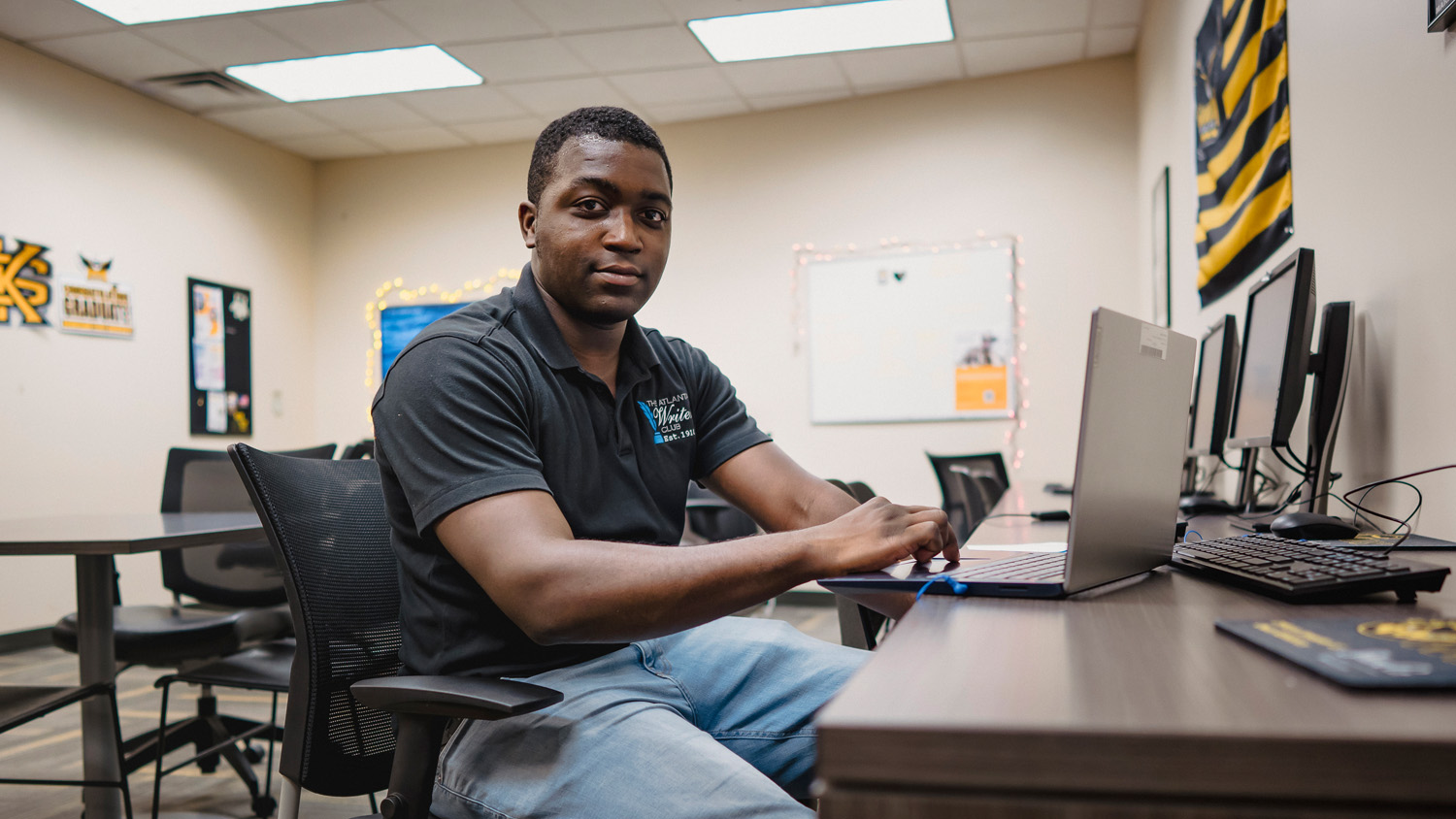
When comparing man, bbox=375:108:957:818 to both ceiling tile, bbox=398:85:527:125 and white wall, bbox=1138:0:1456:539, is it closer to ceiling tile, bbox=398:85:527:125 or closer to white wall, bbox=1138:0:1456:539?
white wall, bbox=1138:0:1456:539

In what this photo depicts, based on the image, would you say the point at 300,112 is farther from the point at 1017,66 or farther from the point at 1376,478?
the point at 1376,478

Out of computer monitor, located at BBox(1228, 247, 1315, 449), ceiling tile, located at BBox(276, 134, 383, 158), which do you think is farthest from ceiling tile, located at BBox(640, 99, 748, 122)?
computer monitor, located at BBox(1228, 247, 1315, 449)

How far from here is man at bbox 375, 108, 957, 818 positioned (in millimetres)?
887

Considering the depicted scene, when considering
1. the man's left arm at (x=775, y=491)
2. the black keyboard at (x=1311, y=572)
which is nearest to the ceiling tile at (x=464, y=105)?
the man's left arm at (x=775, y=491)

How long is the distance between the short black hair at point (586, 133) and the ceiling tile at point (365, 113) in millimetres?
4238

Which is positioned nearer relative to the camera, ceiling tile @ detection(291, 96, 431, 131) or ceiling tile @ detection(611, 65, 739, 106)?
ceiling tile @ detection(611, 65, 739, 106)

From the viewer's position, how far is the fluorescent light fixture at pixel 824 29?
412cm

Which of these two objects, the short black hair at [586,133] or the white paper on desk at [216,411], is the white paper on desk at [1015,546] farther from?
the white paper on desk at [216,411]

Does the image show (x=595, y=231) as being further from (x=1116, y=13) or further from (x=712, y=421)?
(x=1116, y=13)

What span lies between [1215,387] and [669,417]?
1630 mm

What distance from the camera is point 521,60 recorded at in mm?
4566

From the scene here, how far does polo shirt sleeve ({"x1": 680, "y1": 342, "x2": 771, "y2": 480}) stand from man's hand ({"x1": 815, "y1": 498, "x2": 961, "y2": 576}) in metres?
0.48

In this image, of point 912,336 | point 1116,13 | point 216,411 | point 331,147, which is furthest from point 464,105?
point 1116,13

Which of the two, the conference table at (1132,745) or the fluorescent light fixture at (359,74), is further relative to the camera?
the fluorescent light fixture at (359,74)
